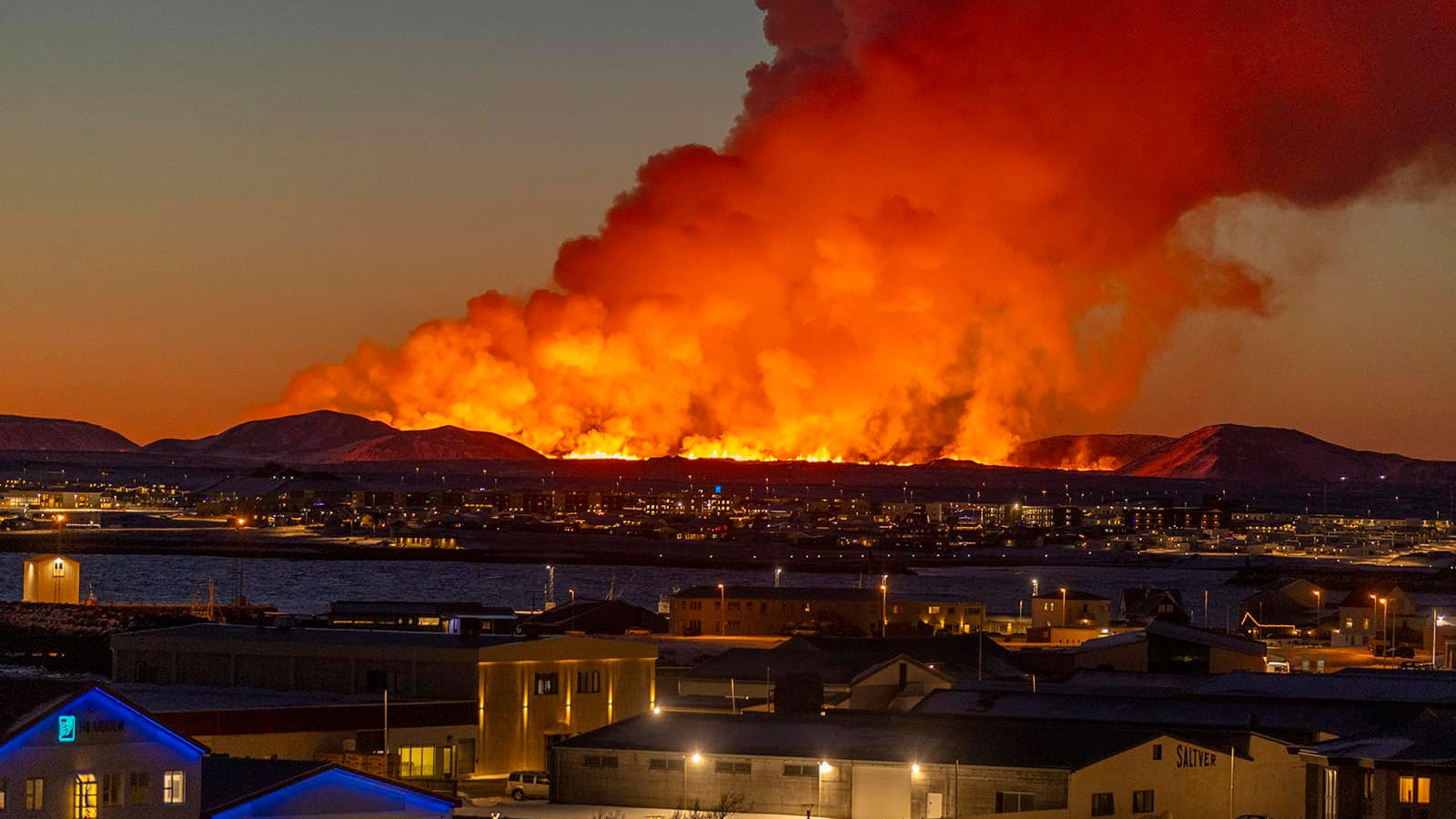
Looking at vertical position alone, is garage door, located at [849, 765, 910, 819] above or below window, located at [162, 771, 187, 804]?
below

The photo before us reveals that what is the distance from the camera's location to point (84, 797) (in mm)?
10758

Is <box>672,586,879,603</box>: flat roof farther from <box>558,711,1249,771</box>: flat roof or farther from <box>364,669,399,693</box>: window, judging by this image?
<box>558,711,1249,771</box>: flat roof

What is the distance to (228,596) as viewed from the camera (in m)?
48.0

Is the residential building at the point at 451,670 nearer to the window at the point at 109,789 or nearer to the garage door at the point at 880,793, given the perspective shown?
the garage door at the point at 880,793

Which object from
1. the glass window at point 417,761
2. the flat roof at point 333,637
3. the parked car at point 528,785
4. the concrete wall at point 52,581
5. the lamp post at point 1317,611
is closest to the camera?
the parked car at point 528,785

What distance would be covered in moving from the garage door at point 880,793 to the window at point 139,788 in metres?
5.17

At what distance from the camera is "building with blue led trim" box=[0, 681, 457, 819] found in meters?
10.6

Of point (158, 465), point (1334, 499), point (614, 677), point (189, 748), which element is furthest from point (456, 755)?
point (158, 465)

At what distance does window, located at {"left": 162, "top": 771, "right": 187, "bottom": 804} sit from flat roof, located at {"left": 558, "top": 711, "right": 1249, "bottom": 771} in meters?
4.71

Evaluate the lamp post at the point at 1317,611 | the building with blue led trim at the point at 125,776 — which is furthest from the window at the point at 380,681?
the lamp post at the point at 1317,611

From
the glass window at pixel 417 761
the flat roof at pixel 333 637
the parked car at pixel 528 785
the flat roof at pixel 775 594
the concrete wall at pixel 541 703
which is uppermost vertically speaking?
the flat roof at pixel 775 594

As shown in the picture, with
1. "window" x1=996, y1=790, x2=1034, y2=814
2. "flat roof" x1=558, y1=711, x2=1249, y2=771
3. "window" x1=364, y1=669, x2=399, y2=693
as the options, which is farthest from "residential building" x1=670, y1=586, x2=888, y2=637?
"window" x1=996, y1=790, x2=1034, y2=814

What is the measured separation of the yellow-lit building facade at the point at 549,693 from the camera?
59.6 ft

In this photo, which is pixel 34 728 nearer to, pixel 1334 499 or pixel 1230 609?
pixel 1230 609
